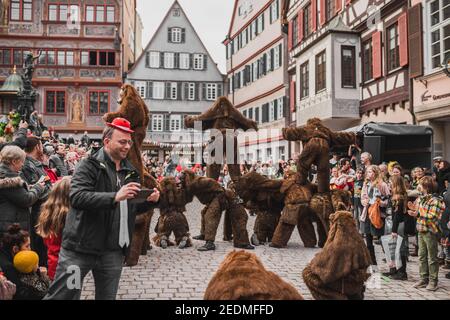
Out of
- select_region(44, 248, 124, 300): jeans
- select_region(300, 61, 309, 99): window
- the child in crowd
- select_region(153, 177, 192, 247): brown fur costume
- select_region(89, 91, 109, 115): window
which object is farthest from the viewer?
select_region(89, 91, 109, 115): window

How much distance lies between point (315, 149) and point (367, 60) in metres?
10.3

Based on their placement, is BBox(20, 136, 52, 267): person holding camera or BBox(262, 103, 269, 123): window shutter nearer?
BBox(20, 136, 52, 267): person holding camera

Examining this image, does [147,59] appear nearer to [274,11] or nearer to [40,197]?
[274,11]

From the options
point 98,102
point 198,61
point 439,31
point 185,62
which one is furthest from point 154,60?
point 439,31

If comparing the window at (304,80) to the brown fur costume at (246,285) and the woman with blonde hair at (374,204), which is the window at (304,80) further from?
the brown fur costume at (246,285)

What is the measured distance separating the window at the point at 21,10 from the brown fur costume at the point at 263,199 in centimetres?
2925

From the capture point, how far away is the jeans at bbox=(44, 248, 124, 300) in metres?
3.25

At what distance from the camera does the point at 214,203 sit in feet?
27.9

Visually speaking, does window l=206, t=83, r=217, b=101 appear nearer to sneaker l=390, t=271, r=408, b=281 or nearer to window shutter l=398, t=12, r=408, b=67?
window shutter l=398, t=12, r=408, b=67

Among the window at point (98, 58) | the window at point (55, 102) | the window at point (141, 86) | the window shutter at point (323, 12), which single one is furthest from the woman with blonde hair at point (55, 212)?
the window at point (141, 86)

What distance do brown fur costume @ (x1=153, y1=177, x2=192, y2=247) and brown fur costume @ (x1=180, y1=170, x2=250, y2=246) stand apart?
180 millimetres

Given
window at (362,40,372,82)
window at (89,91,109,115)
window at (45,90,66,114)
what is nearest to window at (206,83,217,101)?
window at (89,91,109,115)

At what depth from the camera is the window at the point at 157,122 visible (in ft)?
121
